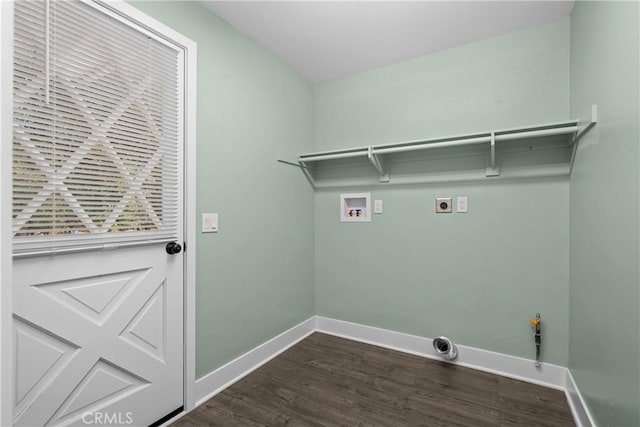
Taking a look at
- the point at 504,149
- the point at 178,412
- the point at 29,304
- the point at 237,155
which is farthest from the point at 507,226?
the point at 29,304

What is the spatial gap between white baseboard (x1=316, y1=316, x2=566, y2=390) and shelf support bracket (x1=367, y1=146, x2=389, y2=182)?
1.34m

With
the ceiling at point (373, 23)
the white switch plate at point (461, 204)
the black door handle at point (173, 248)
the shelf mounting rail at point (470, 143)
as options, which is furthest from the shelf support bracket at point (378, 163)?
the black door handle at point (173, 248)

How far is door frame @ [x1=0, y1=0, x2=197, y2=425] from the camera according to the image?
68 centimetres

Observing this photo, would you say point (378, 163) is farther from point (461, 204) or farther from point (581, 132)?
point (581, 132)

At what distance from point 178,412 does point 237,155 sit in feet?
5.34

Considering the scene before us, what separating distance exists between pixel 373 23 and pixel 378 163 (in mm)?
994

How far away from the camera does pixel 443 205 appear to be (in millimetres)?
2252

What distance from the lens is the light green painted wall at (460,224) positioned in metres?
1.93

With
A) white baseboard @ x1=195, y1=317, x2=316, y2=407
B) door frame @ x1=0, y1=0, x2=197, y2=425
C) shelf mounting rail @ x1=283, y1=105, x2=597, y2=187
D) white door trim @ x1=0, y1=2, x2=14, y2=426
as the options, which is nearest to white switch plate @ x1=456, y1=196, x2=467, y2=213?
shelf mounting rail @ x1=283, y1=105, x2=597, y2=187

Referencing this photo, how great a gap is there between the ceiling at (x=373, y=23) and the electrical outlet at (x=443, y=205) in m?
1.20

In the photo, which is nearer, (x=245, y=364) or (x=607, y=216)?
(x=607, y=216)

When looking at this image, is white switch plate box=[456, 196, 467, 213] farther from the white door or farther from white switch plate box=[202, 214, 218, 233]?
the white door

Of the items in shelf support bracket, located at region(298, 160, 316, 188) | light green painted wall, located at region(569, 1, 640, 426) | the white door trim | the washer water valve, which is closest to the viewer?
the white door trim

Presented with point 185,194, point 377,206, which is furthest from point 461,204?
point 185,194
